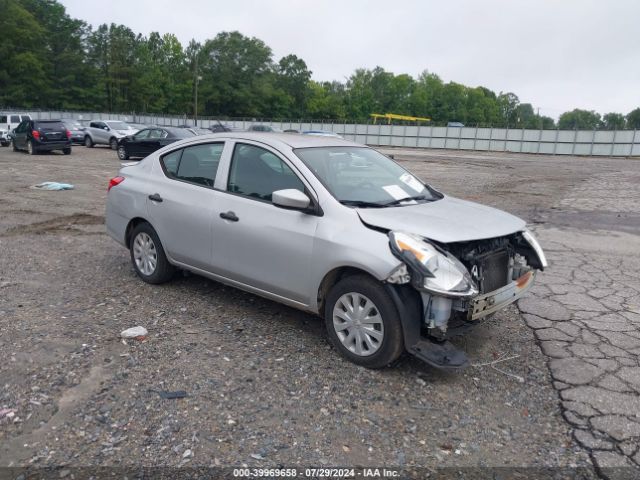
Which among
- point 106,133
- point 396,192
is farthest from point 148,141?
point 396,192

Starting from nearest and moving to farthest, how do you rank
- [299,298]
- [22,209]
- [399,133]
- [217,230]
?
[299,298], [217,230], [22,209], [399,133]

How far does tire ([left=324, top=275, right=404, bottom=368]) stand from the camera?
3.78 m

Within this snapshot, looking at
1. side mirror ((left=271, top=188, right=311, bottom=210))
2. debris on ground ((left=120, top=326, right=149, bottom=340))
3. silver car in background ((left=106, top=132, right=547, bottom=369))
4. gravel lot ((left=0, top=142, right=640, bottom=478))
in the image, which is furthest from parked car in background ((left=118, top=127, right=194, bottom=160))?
side mirror ((left=271, top=188, right=311, bottom=210))

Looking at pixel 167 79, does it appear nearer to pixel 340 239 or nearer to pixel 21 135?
pixel 21 135

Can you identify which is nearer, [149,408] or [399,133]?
[149,408]

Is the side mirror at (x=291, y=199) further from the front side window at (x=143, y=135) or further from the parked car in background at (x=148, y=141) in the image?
the front side window at (x=143, y=135)

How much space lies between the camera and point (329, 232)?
161 inches

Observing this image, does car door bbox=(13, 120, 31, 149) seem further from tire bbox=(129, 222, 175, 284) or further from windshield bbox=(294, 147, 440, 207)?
windshield bbox=(294, 147, 440, 207)

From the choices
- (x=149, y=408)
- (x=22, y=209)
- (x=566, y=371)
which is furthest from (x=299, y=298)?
(x=22, y=209)

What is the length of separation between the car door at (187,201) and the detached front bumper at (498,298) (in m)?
2.45

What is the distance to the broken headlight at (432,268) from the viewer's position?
3.63 m

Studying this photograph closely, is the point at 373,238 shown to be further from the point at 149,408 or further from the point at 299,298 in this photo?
the point at 149,408

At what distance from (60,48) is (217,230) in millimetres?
93630

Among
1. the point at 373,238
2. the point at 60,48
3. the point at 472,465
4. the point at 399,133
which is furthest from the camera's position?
the point at 60,48
